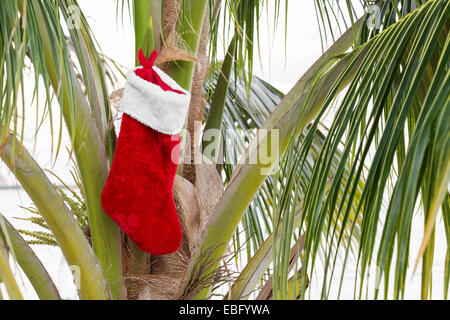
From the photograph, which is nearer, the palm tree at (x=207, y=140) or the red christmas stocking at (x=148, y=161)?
the palm tree at (x=207, y=140)

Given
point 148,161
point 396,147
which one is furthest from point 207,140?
point 396,147

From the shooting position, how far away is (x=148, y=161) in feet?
2.28

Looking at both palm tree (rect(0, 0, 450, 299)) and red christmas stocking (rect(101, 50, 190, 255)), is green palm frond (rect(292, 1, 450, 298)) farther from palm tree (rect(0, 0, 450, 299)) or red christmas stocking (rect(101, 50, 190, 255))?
red christmas stocking (rect(101, 50, 190, 255))

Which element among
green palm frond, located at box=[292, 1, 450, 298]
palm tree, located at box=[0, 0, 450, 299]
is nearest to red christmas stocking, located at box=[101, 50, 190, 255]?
palm tree, located at box=[0, 0, 450, 299]

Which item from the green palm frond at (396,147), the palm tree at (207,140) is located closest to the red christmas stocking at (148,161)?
the palm tree at (207,140)

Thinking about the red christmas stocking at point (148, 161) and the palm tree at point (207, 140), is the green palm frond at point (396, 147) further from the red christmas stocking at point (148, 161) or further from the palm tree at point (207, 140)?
the red christmas stocking at point (148, 161)

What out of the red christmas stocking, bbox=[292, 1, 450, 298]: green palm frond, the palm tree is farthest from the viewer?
the red christmas stocking

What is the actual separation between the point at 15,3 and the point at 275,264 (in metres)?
0.39

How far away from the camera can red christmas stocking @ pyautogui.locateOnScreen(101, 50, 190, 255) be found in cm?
68

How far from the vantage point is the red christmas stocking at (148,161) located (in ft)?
2.22

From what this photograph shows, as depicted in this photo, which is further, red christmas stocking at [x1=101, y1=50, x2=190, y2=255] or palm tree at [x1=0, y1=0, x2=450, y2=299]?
red christmas stocking at [x1=101, y1=50, x2=190, y2=255]

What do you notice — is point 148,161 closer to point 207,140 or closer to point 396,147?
point 207,140

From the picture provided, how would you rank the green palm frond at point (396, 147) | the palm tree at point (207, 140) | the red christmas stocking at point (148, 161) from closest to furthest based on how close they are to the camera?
the green palm frond at point (396, 147) → the palm tree at point (207, 140) → the red christmas stocking at point (148, 161)

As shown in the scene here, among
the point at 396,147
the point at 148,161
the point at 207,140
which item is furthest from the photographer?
the point at 207,140
